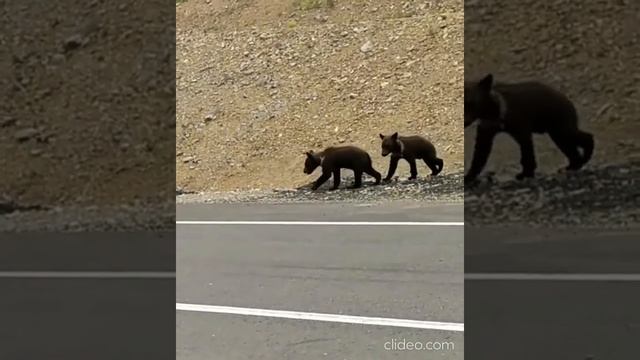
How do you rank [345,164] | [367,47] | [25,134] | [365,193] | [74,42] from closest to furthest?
1. [365,193]
2. [345,164]
3. [25,134]
4. [74,42]
5. [367,47]

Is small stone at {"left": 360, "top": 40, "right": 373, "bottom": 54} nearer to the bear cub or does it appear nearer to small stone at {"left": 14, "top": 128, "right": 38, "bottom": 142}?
small stone at {"left": 14, "top": 128, "right": 38, "bottom": 142}

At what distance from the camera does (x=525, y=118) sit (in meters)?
14.4

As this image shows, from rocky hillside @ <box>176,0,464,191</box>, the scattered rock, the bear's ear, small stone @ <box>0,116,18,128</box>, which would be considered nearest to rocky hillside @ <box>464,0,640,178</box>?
rocky hillside @ <box>176,0,464,191</box>

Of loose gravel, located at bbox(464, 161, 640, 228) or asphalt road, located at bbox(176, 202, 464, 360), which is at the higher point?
loose gravel, located at bbox(464, 161, 640, 228)

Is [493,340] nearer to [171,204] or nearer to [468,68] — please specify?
[171,204]

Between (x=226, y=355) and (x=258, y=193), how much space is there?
13306 millimetres

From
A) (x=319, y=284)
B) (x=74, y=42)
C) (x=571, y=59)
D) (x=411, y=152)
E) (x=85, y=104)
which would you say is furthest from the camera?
(x=74, y=42)

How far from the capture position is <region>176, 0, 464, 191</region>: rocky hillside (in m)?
22.7

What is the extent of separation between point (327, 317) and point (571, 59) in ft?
47.2

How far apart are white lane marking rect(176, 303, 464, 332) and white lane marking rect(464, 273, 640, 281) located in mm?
1642

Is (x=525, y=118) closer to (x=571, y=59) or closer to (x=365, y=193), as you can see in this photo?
(x=365, y=193)

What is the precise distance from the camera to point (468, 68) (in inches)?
883

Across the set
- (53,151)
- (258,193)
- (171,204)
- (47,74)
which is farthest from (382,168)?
(47,74)

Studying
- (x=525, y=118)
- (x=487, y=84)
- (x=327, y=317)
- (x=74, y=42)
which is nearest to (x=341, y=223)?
(x=487, y=84)
